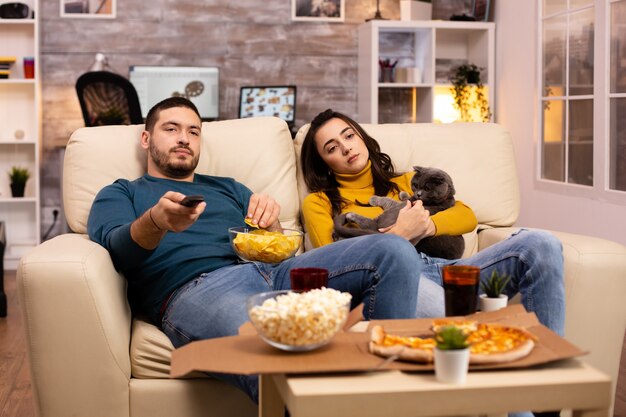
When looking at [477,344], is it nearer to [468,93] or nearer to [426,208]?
[426,208]

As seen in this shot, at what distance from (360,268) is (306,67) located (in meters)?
Answer: 3.88

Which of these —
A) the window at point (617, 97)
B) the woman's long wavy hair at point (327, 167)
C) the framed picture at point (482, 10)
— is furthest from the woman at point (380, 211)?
the framed picture at point (482, 10)

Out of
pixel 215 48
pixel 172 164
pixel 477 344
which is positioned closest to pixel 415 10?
pixel 215 48

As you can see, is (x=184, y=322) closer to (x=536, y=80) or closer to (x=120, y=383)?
(x=120, y=383)

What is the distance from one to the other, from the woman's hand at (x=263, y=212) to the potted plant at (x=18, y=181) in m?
3.39

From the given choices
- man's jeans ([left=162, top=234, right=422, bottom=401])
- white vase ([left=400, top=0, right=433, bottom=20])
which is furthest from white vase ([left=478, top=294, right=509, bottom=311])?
white vase ([left=400, top=0, right=433, bottom=20])

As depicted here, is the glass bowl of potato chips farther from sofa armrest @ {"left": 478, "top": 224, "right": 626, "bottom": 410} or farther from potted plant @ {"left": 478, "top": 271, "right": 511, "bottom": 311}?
sofa armrest @ {"left": 478, "top": 224, "right": 626, "bottom": 410}

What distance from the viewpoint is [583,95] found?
4469 millimetres

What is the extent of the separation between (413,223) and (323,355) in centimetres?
108

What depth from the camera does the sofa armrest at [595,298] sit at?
2348 millimetres

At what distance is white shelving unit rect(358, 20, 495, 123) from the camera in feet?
18.3

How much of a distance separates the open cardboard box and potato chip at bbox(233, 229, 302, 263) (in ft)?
1.96

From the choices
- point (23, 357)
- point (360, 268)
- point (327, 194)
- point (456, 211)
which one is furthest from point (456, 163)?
point (23, 357)

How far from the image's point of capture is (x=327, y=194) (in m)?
2.78
